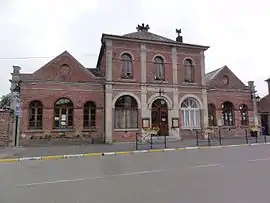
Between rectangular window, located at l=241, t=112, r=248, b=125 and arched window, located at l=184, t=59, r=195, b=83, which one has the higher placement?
arched window, located at l=184, t=59, r=195, b=83

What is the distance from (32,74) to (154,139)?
1073cm

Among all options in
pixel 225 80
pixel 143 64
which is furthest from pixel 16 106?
pixel 225 80

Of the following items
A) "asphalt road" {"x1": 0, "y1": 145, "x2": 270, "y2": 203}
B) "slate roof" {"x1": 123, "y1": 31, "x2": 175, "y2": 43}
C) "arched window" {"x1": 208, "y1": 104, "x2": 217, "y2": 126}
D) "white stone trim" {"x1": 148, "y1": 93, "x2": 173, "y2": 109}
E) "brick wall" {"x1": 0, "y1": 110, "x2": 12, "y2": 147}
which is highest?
"slate roof" {"x1": 123, "y1": 31, "x2": 175, "y2": 43}

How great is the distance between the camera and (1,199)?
17.4 ft

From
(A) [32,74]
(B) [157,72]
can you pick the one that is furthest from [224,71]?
(A) [32,74]

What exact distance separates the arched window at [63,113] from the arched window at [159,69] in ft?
25.6

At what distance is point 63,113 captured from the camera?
855 inches

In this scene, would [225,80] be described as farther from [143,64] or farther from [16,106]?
[16,106]

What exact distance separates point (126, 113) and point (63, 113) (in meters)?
5.10

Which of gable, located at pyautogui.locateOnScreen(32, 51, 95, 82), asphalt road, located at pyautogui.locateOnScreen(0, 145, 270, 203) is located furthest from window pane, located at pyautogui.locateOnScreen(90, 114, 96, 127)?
asphalt road, located at pyautogui.locateOnScreen(0, 145, 270, 203)

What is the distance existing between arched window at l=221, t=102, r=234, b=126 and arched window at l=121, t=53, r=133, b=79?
376 inches

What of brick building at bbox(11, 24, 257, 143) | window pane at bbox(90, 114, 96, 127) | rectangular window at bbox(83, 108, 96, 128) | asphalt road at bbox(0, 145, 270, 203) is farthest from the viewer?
window pane at bbox(90, 114, 96, 127)

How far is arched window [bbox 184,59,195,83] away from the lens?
25.1 m

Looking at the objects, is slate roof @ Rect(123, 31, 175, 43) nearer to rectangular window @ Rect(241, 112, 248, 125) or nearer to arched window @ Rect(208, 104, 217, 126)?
arched window @ Rect(208, 104, 217, 126)
